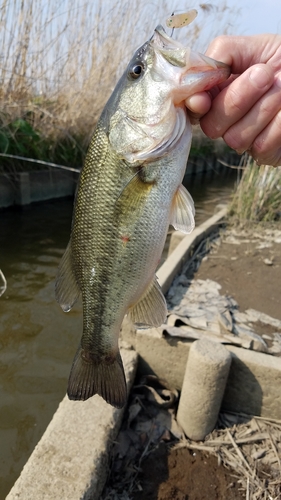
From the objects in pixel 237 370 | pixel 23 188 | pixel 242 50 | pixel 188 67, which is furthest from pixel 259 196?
pixel 188 67

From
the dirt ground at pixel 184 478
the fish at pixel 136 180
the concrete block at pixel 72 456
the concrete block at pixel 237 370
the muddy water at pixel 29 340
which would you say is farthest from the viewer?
the muddy water at pixel 29 340

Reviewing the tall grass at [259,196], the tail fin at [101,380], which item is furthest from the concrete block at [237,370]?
the tall grass at [259,196]

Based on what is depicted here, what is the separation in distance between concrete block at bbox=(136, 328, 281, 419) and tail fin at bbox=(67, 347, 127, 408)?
3.87 feet

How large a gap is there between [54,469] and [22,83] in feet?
21.1

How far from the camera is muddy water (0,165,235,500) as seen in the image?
293 centimetres

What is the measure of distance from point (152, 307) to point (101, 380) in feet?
1.36

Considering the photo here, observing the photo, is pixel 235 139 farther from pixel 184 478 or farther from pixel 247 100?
pixel 184 478

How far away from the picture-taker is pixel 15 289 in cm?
473

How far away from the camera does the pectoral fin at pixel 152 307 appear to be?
1657 mm

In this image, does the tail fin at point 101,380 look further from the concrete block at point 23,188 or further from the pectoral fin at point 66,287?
the concrete block at point 23,188

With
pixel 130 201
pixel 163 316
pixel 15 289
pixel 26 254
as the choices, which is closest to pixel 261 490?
pixel 163 316

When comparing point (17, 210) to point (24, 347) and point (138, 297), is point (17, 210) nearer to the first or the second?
point (24, 347)

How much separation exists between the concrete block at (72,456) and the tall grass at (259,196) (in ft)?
14.5

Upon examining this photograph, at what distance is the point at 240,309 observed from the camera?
3729mm
